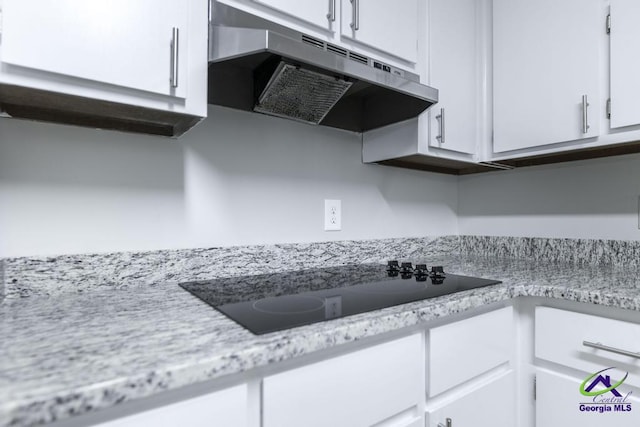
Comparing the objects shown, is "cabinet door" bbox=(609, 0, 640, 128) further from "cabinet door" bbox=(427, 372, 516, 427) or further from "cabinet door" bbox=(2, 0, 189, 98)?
"cabinet door" bbox=(2, 0, 189, 98)

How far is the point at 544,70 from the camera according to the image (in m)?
1.36

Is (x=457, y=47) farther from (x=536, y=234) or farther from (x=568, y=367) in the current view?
(x=568, y=367)

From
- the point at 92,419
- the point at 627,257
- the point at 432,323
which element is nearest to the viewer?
the point at 92,419

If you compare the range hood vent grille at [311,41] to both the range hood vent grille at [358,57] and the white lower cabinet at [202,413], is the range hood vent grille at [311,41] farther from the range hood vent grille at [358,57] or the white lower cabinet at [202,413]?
the white lower cabinet at [202,413]

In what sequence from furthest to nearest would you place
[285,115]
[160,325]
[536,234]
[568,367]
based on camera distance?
[536,234], [285,115], [568,367], [160,325]

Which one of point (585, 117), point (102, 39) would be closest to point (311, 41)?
point (102, 39)

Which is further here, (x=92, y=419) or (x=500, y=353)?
(x=500, y=353)

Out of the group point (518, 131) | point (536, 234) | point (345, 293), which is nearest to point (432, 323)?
point (345, 293)

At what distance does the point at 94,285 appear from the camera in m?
0.92

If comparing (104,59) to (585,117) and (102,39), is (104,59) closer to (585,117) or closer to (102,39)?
(102,39)

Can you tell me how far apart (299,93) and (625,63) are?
108 cm

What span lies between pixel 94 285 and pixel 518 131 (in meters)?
1.57

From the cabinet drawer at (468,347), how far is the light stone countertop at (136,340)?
2.8 inches

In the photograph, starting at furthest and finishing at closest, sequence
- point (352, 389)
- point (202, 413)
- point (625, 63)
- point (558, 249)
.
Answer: point (558, 249) < point (625, 63) < point (352, 389) < point (202, 413)
